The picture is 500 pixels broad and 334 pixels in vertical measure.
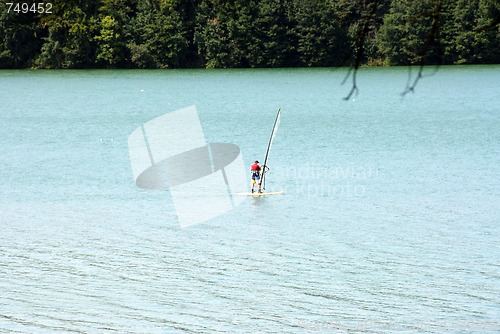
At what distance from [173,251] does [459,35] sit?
226 ft

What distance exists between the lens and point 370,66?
337ft

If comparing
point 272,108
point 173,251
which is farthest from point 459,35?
point 173,251

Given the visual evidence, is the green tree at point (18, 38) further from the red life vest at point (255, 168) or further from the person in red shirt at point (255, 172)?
the red life vest at point (255, 168)

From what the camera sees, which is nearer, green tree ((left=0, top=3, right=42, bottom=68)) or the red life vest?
the red life vest

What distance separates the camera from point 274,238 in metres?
23.2

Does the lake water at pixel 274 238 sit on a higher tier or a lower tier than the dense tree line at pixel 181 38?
higher

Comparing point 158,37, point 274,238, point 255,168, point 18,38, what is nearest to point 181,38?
point 158,37

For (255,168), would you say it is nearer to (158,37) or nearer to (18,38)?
(158,37)

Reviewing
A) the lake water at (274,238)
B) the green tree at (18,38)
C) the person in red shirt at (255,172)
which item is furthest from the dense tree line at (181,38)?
the person in red shirt at (255,172)

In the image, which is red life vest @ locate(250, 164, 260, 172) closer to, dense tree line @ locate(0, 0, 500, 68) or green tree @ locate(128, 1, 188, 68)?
dense tree line @ locate(0, 0, 500, 68)

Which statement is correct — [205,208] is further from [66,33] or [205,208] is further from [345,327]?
[66,33]

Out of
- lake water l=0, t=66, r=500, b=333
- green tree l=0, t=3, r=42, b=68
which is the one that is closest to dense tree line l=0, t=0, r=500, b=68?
green tree l=0, t=3, r=42, b=68

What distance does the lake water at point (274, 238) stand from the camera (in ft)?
54.4

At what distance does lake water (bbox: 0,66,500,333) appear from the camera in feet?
54.4
